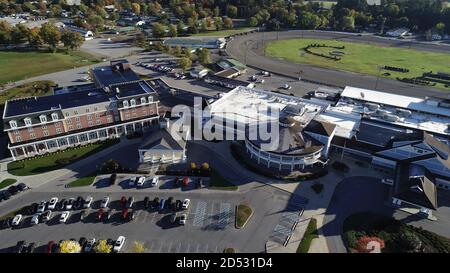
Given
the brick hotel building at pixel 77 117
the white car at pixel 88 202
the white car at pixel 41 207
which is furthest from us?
the brick hotel building at pixel 77 117

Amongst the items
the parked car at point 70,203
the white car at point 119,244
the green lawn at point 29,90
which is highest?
the green lawn at point 29,90

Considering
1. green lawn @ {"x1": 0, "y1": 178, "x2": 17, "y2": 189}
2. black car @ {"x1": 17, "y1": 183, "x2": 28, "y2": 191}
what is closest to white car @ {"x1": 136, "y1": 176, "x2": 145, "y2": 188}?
black car @ {"x1": 17, "y1": 183, "x2": 28, "y2": 191}

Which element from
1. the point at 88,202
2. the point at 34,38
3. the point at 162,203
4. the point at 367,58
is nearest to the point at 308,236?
the point at 162,203

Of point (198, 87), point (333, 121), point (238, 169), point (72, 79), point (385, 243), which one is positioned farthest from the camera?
point (72, 79)

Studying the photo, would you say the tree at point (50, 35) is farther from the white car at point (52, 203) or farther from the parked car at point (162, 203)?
the parked car at point (162, 203)

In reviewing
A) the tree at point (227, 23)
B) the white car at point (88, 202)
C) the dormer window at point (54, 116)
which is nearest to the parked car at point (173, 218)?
the white car at point (88, 202)
